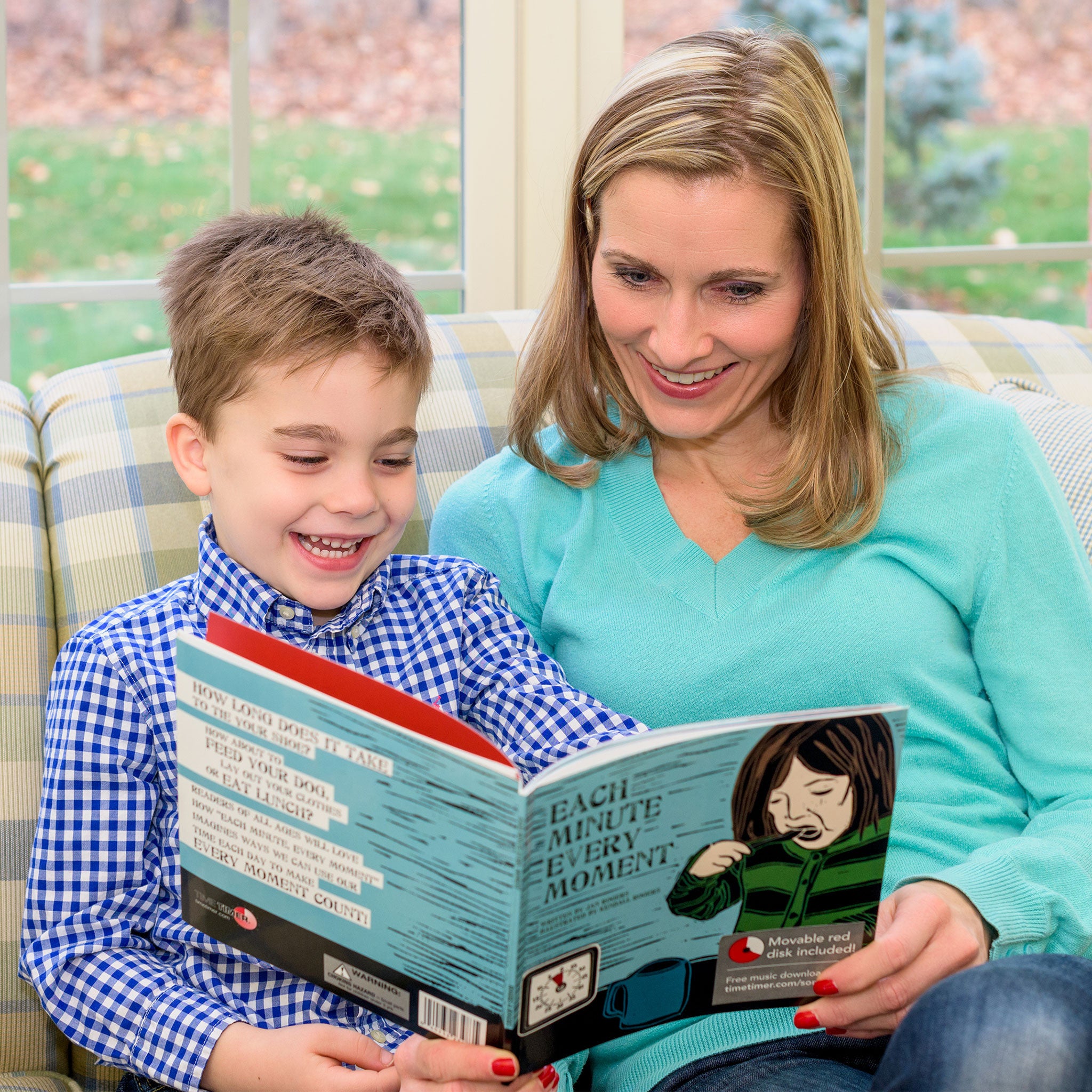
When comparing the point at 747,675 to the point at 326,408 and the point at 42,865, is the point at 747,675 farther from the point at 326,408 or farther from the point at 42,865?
the point at 42,865

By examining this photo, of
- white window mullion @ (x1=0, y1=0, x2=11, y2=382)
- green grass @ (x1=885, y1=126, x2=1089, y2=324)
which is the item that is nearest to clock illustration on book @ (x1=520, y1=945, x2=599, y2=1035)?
white window mullion @ (x1=0, y1=0, x2=11, y2=382)

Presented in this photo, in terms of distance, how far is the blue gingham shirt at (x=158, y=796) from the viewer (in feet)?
3.23

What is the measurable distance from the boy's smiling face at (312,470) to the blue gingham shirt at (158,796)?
4 centimetres

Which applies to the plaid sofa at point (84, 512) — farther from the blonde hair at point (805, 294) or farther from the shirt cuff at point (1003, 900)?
the shirt cuff at point (1003, 900)

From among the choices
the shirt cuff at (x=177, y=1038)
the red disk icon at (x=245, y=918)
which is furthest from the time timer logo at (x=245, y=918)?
the shirt cuff at (x=177, y=1038)

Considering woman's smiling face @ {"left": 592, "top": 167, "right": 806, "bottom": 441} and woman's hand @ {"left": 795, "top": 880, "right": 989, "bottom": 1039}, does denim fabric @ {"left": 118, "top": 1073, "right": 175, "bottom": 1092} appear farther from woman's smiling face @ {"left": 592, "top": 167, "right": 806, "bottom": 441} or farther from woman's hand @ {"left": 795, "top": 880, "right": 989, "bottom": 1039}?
woman's smiling face @ {"left": 592, "top": 167, "right": 806, "bottom": 441}

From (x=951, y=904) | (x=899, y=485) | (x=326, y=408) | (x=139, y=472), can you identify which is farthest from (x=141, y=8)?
(x=951, y=904)

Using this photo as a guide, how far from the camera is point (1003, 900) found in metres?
1.00

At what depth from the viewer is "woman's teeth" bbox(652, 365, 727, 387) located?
3.84 feet

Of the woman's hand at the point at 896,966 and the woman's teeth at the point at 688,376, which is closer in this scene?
the woman's hand at the point at 896,966

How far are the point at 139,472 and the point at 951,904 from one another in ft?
2.97

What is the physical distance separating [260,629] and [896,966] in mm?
591

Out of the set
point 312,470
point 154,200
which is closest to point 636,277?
point 312,470

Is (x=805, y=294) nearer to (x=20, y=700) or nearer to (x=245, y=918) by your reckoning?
(x=245, y=918)
